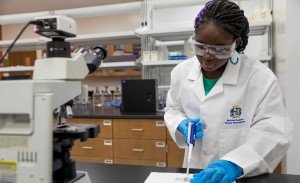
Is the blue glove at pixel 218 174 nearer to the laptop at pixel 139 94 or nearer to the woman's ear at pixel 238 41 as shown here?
the woman's ear at pixel 238 41

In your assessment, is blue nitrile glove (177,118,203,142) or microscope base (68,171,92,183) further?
blue nitrile glove (177,118,203,142)

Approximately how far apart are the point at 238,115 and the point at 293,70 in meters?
0.83

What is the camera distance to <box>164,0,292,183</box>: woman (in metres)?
0.87

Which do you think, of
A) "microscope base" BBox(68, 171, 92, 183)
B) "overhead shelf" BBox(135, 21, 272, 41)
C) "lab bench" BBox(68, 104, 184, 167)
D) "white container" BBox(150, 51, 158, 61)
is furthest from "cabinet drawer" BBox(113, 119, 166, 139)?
"microscope base" BBox(68, 171, 92, 183)

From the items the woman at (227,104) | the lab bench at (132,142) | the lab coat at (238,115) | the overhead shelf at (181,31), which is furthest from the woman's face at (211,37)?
the overhead shelf at (181,31)

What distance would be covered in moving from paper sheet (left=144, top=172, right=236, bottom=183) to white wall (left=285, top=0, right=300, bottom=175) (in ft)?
3.58

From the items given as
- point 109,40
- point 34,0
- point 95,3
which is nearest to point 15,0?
point 34,0

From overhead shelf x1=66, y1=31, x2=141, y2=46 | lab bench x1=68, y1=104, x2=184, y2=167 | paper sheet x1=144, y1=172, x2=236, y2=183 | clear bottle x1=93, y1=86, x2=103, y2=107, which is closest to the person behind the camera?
paper sheet x1=144, y1=172, x2=236, y2=183

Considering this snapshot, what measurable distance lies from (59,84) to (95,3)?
3131 mm

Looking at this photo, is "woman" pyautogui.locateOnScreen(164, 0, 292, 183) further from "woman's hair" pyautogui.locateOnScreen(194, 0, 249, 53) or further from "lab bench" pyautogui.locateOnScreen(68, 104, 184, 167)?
"lab bench" pyautogui.locateOnScreen(68, 104, 184, 167)

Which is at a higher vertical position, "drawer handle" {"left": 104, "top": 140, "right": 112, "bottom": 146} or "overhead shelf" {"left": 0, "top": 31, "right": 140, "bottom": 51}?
"overhead shelf" {"left": 0, "top": 31, "right": 140, "bottom": 51}

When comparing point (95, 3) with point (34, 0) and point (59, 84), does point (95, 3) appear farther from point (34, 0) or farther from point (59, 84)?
point (59, 84)

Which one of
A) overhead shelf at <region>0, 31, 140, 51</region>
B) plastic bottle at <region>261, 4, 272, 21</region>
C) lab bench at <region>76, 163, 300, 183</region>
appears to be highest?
plastic bottle at <region>261, 4, 272, 21</region>

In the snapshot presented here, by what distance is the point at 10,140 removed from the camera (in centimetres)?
58
